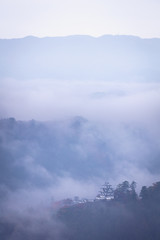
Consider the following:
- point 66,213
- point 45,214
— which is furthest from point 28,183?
point 66,213

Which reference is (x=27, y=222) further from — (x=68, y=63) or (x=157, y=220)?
(x=68, y=63)

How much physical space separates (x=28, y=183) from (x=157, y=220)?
2470cm

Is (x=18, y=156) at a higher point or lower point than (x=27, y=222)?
higher

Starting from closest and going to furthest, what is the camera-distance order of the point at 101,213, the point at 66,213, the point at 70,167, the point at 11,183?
the point at 101,213 → the point at 66,213 → the point at 11,183 → the point at 70,167

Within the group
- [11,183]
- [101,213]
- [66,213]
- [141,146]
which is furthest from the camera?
[141,146]

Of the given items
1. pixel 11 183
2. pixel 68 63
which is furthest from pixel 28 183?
pixel 68 63

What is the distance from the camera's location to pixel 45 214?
3012 centimetres

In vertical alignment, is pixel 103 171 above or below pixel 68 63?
below

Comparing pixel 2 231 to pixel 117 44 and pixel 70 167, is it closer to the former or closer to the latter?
pixel 70 167

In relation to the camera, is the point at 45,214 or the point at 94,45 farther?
the point at 94,45

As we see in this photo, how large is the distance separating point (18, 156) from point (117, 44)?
10735cm

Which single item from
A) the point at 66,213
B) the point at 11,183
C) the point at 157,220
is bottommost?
the point at 157,220

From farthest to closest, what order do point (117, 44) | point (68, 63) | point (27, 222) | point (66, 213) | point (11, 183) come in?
point (68, 63)
point (117, 44)
point (11, 183)
point (27, 222)
point (66, 213)

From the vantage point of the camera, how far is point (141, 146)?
59625mm
